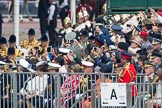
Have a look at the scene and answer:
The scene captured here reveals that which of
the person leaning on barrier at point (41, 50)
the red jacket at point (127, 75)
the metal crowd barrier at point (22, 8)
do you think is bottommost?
the red jacket at point (127, 75)

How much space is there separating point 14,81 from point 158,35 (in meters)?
3.77

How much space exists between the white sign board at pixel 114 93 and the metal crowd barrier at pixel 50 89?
2.63ft

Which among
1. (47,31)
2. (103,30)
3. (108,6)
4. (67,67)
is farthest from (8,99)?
(47,31)

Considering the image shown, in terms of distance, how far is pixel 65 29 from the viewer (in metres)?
31.4

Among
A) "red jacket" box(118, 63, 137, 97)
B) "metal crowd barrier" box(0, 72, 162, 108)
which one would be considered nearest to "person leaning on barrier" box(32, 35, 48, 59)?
"metal crowd barrier" box(0, 72, 162, 108)

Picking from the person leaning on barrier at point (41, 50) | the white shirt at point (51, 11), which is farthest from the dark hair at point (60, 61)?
the white shirt at point (51, 11)

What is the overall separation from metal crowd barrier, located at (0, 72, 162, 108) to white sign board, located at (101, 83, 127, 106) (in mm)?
801

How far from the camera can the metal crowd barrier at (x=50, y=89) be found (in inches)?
817

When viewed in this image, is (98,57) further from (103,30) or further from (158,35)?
(103,30)

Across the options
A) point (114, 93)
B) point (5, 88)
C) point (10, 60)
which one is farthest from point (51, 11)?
point (114, 93)

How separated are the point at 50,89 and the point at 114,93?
2.54m

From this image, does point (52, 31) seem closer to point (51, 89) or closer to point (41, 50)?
point (41, 50)

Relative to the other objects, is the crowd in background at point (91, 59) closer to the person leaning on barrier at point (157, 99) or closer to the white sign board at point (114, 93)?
the person leaning on barrier at point (157, 99)

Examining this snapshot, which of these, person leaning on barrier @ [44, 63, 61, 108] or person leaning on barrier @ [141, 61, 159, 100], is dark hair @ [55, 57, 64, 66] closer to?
person leaning on barrier @ [44, 63, 61, 108]
